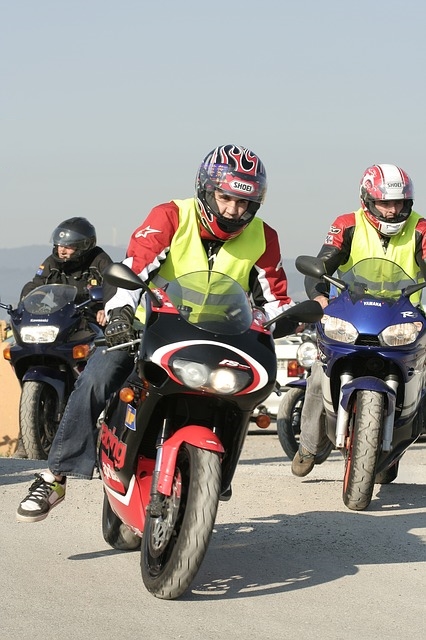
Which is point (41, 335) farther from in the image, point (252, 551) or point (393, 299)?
point (252, 551)

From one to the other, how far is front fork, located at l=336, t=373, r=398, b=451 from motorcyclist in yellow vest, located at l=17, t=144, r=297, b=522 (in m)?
1.72

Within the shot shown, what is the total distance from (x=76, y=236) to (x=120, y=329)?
6.96m

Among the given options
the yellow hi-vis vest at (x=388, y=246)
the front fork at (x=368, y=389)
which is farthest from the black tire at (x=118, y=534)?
the yellow hi-vis vest at (x=388, y=246)

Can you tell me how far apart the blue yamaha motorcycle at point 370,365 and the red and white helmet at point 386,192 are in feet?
1.91

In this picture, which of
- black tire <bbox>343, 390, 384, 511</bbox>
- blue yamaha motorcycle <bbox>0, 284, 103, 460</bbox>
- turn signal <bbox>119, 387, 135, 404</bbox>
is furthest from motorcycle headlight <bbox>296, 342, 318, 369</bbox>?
turn signal <bbox>119, 387, 135, 404</bbox>

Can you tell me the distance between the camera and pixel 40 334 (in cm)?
1227

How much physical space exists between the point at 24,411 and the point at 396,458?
3.92 metres

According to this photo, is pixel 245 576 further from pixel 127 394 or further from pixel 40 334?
pixel 40 334

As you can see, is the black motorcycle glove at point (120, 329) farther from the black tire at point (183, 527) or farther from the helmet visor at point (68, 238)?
the helmet visor at point (68, 238)

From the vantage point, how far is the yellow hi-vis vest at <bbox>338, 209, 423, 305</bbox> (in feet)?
31.1

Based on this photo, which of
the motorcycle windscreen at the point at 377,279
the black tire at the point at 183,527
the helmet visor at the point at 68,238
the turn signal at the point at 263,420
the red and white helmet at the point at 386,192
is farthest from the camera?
the helmet visor at the point at 68,238

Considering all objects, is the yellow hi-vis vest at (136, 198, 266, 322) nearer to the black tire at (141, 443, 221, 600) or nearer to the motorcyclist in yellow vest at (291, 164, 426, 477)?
the black tire at (141, 443, 221, 600)

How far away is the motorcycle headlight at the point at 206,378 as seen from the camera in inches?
219

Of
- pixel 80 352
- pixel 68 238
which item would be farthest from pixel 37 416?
pixel 68 238
